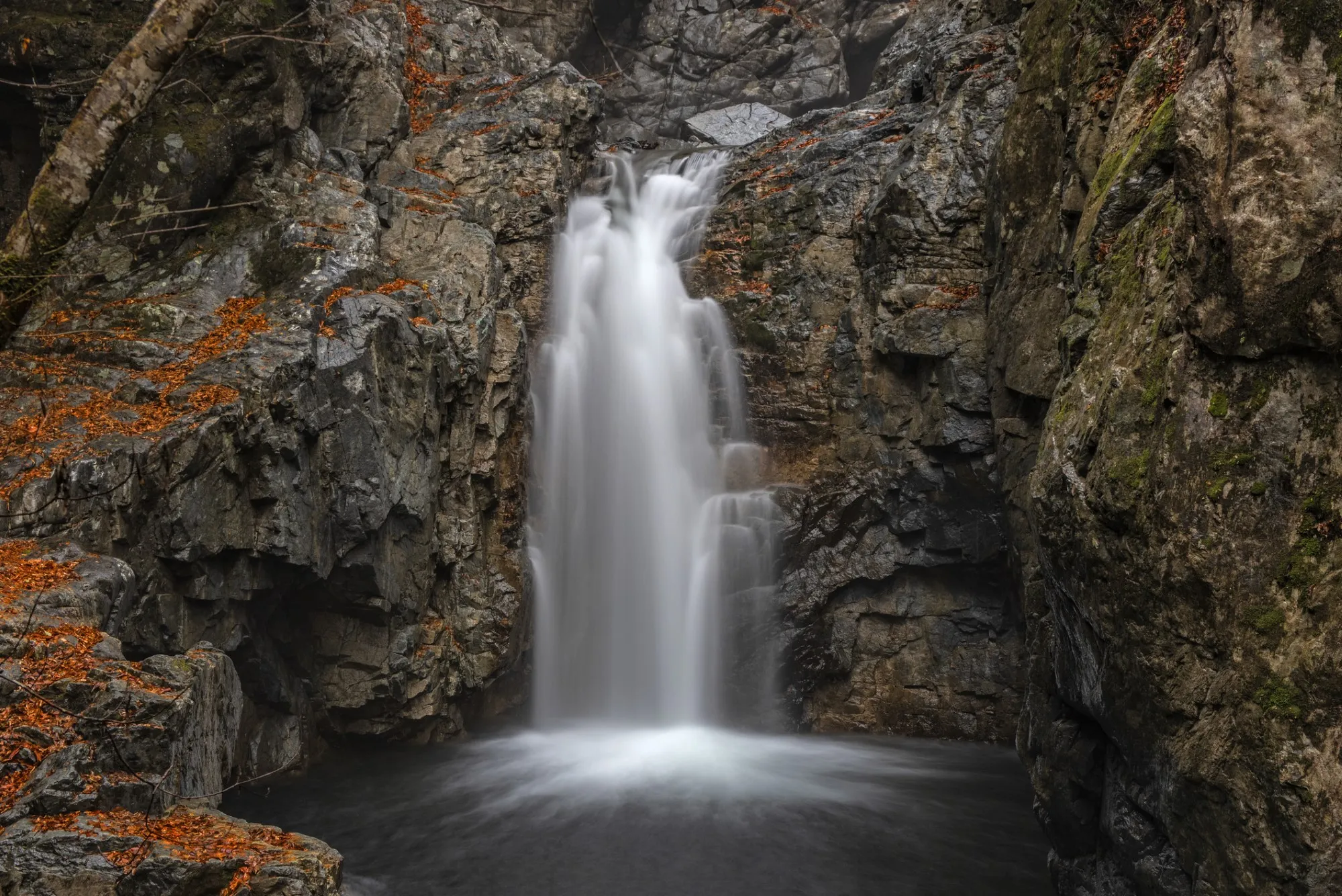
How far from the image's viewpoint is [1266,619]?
551 cm

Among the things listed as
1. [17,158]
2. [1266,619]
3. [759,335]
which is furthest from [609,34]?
[1266,619]

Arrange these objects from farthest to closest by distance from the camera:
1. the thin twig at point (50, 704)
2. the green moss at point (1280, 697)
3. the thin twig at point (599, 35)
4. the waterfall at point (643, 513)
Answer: the waterfall at point (643, 513), the green moss at point (1280, 697), the thin twig at point (50, 704), the thin twig at point (599, 35)

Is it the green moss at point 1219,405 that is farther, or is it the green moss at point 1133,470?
the green moss at point 1133,470

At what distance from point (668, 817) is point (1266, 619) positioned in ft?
21.0

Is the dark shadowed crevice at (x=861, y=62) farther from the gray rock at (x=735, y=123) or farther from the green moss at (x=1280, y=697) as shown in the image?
the green moss at (x=1280, y=697)

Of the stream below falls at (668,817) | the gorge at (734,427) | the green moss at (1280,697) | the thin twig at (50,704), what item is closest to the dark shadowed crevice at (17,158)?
the gorge at (734,427)

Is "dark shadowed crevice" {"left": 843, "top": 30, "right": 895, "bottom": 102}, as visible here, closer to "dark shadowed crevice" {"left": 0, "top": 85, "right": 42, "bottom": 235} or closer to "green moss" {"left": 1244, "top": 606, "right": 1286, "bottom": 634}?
"dark shadowed crevice" {"left": 0, "top": 85, "right": 42, "bottom": 235}

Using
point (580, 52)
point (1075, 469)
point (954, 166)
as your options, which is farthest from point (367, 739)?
point (580, 52)

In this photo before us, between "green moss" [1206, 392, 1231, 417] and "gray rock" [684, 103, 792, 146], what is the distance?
20.1 metres

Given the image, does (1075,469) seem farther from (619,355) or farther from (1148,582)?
(619,355)

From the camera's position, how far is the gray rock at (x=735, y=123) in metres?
24.7

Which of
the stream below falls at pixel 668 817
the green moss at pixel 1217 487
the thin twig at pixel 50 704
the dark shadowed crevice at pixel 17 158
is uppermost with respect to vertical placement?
the dark shadowed crevice at pixel 17 158

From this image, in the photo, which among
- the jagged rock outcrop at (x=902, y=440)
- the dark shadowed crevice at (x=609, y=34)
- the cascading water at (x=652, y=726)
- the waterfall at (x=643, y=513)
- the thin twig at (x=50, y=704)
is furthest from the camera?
the dark shadowed crevice at (x=609, y=34)

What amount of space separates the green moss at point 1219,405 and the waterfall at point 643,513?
8.50m
